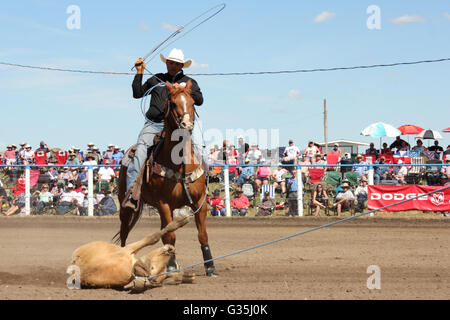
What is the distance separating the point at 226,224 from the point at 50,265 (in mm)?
7383

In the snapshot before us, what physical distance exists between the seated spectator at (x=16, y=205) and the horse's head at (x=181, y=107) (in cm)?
1155

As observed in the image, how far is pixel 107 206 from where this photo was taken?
16859 millimetres

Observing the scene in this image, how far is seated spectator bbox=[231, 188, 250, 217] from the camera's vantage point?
53.8ft

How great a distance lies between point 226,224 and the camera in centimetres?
1553

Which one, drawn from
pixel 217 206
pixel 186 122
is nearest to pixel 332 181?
pixel 217 206

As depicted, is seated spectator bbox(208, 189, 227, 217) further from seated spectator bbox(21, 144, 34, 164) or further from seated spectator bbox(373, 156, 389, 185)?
seated spectator bbox(21, 144, 34, 164)

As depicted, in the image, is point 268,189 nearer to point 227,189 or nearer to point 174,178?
point 227,189

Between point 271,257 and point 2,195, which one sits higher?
point 2,195

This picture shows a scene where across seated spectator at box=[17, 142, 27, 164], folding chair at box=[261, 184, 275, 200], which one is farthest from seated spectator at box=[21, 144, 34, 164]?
folding chair at box=[261, 184, 275, 200]

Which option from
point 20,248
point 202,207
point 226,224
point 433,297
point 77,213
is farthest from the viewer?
point 77,213

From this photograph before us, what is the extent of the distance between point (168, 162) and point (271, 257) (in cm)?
277

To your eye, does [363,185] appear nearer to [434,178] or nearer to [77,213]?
[434,178]
